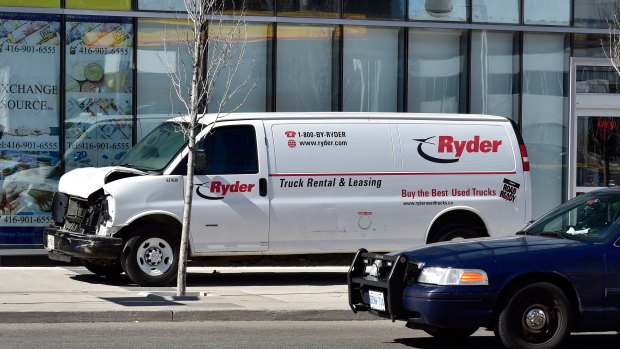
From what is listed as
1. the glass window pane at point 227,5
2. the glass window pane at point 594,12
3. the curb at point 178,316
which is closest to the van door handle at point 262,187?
the curb at point 178,316

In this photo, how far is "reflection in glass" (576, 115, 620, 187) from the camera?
69.0ft

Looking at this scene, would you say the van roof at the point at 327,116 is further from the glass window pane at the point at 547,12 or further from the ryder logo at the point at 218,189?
the glass window pane at the point at 547,12

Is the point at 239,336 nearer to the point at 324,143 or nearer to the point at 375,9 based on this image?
the point at 324,143

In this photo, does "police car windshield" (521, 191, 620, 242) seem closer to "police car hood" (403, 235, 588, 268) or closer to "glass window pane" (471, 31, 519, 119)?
"police car hood" (403, 235, 588, 268)

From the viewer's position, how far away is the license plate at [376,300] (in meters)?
10.4

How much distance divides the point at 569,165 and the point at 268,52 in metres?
5.72

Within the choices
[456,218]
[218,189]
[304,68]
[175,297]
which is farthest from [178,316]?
[304,68]

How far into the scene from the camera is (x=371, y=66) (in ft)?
65.6

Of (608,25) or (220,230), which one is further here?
(608,25)

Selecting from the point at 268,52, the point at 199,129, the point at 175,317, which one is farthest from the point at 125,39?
the point at 175,317

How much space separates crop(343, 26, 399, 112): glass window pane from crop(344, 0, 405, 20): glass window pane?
0.24 metres

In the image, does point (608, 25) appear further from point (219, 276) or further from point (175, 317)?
point (175, 317)

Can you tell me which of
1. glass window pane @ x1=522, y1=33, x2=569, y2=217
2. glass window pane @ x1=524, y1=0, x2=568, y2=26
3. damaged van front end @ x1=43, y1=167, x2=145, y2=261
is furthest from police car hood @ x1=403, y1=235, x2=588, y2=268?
glass window pane @ x1=524, y1=0, x2=568, y2=26

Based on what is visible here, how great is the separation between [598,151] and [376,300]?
11.7 meters
